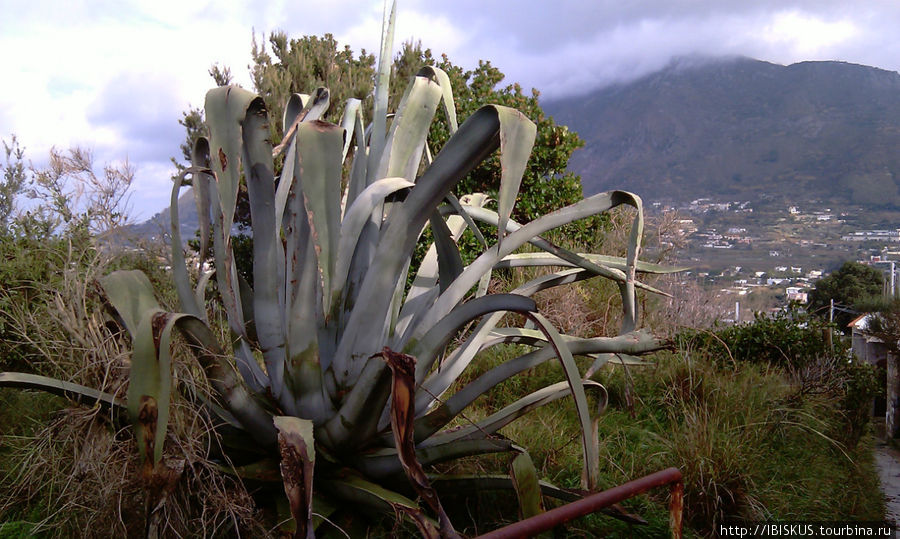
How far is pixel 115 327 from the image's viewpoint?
7.81 ft

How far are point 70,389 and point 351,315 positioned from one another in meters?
0.89

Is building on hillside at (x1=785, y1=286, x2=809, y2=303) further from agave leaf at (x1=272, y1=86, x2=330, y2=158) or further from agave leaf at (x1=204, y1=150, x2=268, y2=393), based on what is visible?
agave leaf at (x1=204, y1=150, x2=268, y2=393)

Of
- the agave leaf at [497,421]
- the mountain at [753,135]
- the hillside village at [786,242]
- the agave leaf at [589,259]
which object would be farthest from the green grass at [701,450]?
the mountain at [753,135]

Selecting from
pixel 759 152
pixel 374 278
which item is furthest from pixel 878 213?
pixel 374 278

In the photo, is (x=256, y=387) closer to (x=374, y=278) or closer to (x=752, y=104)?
(x=374, y=278)

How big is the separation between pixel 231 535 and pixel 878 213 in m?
62.2

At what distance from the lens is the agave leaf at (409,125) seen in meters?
2.47

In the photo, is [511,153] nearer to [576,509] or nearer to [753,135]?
[576,509]

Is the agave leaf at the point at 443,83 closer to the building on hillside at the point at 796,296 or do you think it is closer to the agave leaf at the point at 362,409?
the agave leaf at the point at 362,409

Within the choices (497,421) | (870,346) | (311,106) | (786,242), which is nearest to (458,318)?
(497,421)

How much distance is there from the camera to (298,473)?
172cm

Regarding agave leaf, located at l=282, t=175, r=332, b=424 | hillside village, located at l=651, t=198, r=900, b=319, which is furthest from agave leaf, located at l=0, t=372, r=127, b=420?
hillside village, located at l=651, t=198, r=900, b=319

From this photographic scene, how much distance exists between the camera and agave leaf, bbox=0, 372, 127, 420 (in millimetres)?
1962

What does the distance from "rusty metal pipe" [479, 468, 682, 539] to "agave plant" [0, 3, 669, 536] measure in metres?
0.21
